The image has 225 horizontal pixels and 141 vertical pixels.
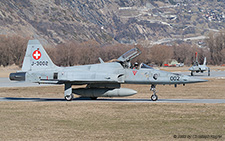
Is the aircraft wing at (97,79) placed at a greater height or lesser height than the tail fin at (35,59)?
lesser

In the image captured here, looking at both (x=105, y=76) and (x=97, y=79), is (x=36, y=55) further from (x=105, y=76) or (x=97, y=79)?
(x=105, y=76)

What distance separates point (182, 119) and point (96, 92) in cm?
790

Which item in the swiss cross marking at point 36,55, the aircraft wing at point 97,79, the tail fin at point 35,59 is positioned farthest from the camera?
the swiss cross marking at point 36,55

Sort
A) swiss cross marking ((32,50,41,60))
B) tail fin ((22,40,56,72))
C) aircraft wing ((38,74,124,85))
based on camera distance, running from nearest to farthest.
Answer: aircraft wing ((38,74,124,85))
tail fin ((22,40,56,72))
swiss cross marking ((32,50,41,60))

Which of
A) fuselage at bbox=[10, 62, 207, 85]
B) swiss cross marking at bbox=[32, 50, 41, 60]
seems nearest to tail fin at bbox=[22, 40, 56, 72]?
swiss cross marking at bbox=[32, 50, 41, 60]

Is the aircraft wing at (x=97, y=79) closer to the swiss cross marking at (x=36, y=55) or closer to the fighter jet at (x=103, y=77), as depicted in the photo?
the fighter jet at (x=103, y=77)

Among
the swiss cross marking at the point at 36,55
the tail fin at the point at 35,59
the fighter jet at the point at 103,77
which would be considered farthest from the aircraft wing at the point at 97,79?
the swiss cross marking at the point at 36,55

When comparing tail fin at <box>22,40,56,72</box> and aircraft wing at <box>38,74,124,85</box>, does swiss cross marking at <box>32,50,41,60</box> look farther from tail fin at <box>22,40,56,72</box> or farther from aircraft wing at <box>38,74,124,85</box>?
aircraft wing at <box>38,74,124,85</box>

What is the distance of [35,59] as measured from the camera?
23.9 meters

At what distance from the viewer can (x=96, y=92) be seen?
910 inches

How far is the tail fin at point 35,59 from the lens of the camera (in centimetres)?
2386

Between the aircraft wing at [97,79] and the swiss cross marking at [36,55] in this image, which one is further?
the swiss cross marking at [36,55]

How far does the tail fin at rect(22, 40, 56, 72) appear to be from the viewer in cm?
2386

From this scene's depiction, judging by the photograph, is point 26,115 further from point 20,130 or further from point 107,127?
point 107,127
